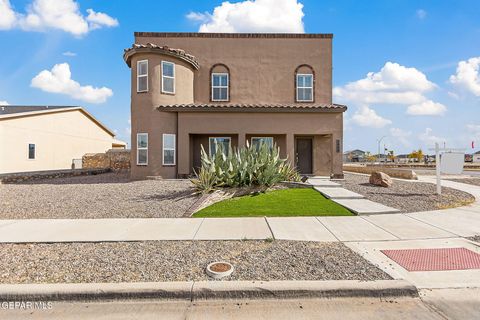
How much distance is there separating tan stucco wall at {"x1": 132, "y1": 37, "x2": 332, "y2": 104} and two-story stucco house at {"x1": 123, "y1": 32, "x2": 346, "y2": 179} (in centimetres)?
7

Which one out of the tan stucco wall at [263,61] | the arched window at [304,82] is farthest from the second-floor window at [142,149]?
the arched window at [304,82]

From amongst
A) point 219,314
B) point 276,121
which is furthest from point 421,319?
point 276,121

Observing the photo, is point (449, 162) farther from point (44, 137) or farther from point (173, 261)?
point (44, 137)

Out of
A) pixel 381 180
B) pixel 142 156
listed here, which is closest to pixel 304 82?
pixel 381 180

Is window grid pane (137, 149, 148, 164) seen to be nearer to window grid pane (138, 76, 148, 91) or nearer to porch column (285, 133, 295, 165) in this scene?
window grid pane (138, 76, 148, 91)

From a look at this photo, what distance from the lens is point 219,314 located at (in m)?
3.20

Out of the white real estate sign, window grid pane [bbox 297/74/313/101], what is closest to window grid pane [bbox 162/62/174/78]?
window grid pane [bbox 297/74/313/101]

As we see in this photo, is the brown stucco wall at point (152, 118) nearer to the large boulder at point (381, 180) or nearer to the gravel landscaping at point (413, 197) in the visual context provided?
the gravel landscaping at point (413, 197)

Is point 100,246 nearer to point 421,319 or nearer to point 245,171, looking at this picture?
point 421,319

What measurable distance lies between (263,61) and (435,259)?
16.1 m

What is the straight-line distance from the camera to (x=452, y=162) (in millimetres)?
10508

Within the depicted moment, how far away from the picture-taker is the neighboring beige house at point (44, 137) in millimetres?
21469

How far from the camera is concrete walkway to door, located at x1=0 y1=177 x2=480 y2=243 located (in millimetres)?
5652

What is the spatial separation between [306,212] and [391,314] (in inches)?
182
